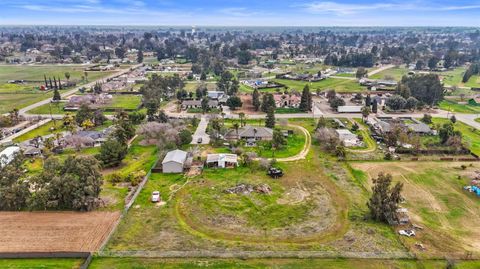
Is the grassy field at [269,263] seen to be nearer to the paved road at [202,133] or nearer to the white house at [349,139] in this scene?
the white house at [349,139]

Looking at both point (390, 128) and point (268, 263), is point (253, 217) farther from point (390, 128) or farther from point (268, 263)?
point (390, 128)

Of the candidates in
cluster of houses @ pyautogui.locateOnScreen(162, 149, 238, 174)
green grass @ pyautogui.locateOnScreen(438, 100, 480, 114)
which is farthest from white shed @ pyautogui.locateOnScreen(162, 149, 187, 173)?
green grass @ pyautogui.locateOnScreen(438, 100, 480, 114)

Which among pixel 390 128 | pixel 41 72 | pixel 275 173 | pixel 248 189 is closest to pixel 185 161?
pixel 248 189

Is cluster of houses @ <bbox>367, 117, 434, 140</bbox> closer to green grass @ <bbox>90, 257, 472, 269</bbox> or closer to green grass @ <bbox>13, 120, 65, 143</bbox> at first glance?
green grass @ <bbox>90, 257, 472, 269</bbox>

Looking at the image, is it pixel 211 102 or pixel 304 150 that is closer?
pixel 304 150

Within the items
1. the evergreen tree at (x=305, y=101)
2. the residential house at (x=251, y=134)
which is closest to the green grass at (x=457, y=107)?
the evergreen tree at (x=305, y=101)

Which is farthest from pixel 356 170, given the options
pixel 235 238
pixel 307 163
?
pixel 235 238

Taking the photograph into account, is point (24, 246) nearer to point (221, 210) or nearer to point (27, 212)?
point (27, 212)

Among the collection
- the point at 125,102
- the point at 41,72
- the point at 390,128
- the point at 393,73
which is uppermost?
the point at 393,73
